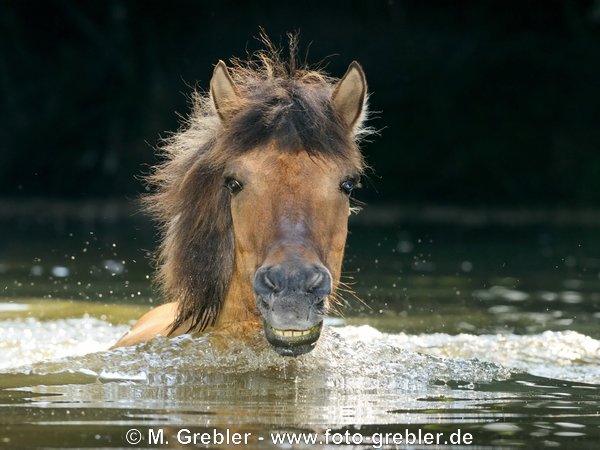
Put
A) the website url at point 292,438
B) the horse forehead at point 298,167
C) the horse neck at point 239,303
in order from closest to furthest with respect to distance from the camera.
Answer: the website url at point 292,438 → the horse forehead at point 298,167 → the horse neck at point 239,303

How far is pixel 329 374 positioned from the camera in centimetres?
675

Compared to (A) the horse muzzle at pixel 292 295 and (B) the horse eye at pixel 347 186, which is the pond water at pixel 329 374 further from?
(B) the horse eye at pixel 347 186

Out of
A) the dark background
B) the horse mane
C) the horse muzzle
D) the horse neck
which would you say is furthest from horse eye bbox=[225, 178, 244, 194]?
the dark background

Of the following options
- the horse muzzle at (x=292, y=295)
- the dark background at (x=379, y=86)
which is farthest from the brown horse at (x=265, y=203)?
the dark background at (x=379, y=86)

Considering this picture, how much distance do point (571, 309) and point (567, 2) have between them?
2041cm

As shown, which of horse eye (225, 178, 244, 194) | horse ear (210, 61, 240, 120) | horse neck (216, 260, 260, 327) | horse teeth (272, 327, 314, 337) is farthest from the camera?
horse ear (210, 61, 240, 120)

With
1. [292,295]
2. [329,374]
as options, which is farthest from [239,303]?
[292,295]

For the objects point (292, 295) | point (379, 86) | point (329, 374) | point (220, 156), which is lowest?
point (329, 374)

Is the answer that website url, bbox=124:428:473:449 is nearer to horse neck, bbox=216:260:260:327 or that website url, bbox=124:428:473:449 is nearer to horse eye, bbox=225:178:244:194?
horse neck, bbox=216:260:260:327

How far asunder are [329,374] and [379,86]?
77.0 ft

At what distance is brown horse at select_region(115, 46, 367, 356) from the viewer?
18.2ft

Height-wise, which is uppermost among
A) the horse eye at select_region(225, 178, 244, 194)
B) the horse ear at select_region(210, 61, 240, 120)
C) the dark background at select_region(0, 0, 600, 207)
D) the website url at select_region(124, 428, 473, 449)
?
the dark background at select_region(0, 0, 600, 207)

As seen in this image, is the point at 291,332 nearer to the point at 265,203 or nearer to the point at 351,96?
the point at 265,203

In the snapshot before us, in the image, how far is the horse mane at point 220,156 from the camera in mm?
6184
